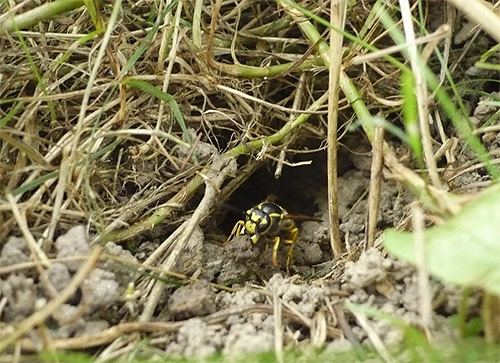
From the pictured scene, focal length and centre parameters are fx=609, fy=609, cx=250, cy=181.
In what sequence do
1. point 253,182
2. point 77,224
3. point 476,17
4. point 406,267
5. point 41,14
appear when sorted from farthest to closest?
point 253,182 < point 41,14 < point 77,224 < point 406,267 < point 476,17

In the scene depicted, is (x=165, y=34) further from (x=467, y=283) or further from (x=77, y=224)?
(x=467, y=283)

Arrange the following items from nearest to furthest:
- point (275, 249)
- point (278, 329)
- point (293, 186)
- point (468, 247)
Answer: point (468, 247) → point (278, 329) → point (275, 249) → point (293, 186)

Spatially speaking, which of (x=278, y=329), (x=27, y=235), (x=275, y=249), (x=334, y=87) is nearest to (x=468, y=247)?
(x=278, y=329)

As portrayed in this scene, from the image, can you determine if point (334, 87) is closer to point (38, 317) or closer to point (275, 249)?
point (275, 249)

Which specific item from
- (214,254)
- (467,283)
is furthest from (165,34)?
(467,283)

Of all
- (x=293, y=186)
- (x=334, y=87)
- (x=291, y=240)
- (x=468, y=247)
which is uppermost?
(x=334, y=87)

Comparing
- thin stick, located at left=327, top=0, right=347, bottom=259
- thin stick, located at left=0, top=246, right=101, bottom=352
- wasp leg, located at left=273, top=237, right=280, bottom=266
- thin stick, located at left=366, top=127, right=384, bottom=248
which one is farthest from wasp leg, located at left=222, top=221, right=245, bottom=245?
thin stick, located at left=0, top=246, right=101, bottom=352
